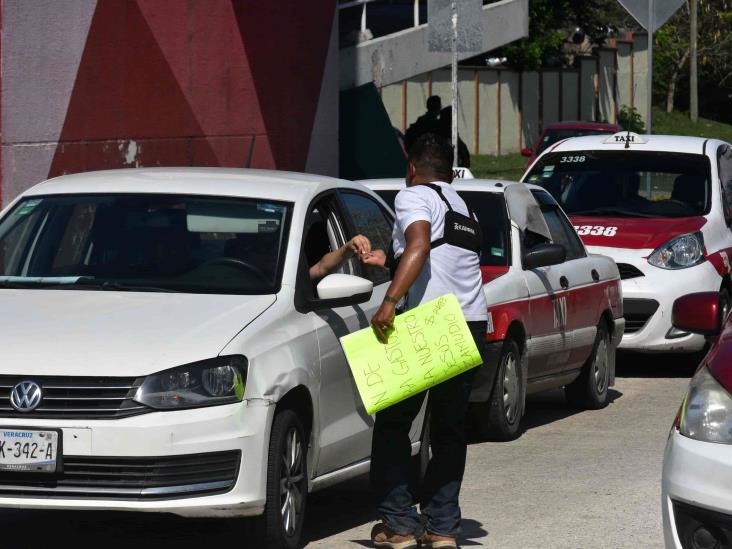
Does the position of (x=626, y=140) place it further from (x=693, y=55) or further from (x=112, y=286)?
(x=693, y=55)

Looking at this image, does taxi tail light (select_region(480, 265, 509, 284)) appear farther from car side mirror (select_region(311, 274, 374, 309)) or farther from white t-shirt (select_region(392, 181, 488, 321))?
white t-shirt (select_region(392, 181, 488, 321))

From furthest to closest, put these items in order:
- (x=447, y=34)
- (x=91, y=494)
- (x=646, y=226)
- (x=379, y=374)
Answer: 1. (x=447, y=34)
2. (x=646, y=226)
3. (x=379, y=374)
4. (x=91, y=494)

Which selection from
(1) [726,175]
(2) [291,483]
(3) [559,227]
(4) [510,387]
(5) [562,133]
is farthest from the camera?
(5) [562,133]

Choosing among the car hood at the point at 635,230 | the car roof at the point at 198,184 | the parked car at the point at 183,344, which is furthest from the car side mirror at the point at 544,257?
the car hood at the point at 635,230

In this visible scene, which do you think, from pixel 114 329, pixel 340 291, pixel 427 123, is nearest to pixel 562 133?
pixel 427 123

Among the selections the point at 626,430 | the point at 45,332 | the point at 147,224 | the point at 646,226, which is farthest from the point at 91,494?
the point at 646,226

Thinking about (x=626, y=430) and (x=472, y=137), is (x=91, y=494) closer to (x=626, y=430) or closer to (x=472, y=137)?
(x=626, y=430)

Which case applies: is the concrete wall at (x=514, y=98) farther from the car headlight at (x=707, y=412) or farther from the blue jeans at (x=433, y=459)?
the car headlight at (x=707, y=412)

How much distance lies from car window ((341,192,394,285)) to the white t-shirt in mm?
1115

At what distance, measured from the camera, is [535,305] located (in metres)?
10.6

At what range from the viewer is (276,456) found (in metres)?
6.64

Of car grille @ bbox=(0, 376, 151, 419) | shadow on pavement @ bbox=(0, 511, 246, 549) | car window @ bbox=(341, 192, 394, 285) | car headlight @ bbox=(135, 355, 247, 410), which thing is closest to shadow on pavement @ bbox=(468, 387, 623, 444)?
car window @ bbox=(341, 192, 394, 285)

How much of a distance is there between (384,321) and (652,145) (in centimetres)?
820

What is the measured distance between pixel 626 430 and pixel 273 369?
4607 millimetres
